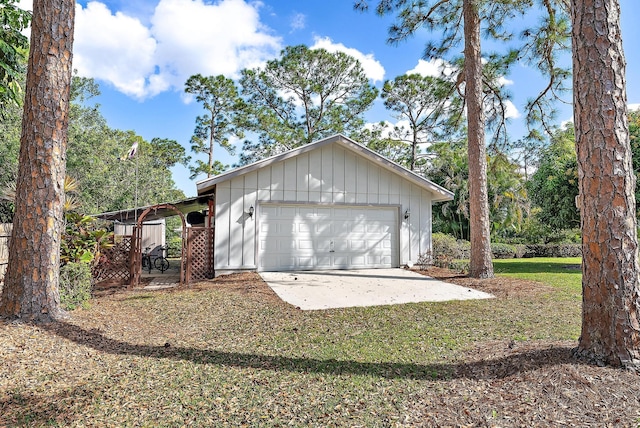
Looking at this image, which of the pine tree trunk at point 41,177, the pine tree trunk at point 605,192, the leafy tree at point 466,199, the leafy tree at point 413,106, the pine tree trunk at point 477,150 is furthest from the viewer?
the leafy tree at point 413,106

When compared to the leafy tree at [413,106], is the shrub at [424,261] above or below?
below

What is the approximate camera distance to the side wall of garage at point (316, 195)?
1009 cm

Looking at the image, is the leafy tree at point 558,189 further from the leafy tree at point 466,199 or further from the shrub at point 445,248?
the shrub at point 445,248

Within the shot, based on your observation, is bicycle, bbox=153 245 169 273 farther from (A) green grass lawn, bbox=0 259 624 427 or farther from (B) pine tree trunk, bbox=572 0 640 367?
(B) pine tree trunk, bbox=572 0 640 367

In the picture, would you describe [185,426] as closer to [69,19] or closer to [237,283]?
[69,19]

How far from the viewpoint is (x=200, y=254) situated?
992 cm

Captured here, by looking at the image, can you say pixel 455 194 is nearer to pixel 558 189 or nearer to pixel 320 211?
pixel 558 189

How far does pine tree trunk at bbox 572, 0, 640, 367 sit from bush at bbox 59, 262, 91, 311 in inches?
269

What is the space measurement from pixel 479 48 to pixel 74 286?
10.9 meters

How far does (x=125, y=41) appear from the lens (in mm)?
12742

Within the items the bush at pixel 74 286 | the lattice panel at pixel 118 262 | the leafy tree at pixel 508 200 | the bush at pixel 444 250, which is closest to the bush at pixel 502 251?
the leafy tree at pixel 508 200

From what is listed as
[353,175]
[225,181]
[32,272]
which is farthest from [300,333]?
[353,175]

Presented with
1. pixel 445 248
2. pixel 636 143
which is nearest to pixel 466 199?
pixel 445 248

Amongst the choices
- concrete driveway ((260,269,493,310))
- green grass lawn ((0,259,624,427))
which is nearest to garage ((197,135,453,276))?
concrete driveway ((260,269,493,310))
